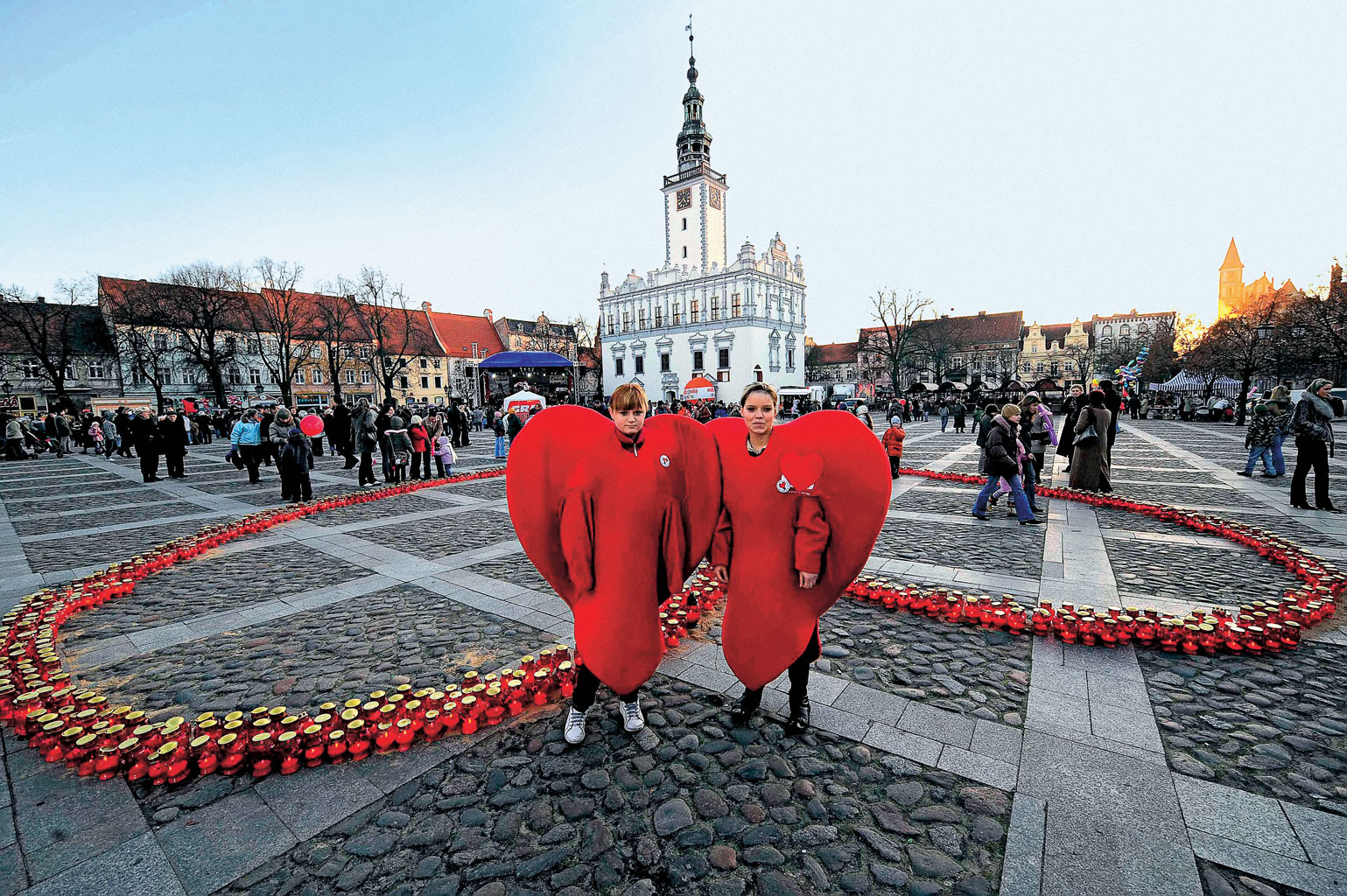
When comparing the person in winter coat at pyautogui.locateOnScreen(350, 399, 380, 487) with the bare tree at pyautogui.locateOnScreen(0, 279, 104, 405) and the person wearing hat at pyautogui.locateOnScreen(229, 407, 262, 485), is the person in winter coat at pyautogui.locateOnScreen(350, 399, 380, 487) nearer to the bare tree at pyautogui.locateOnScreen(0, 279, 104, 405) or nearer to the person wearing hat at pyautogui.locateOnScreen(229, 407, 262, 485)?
the person wearing hat at pyautogui.locateOnScreen(229, 407, 262, 485)

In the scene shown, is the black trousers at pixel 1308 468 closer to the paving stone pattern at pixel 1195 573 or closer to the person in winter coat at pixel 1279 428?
the person in winter coat at pixel 1279 428

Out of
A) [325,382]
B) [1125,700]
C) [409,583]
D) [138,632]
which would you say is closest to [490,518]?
[409,583]

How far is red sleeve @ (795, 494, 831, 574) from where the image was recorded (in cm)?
295

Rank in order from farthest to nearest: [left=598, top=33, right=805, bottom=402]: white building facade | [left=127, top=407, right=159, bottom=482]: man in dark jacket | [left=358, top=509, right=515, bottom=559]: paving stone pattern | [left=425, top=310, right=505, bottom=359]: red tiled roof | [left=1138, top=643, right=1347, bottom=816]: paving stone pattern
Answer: [left=425, top=310, right=505, bottom=359]: red tiled roof → [left=598, top=33, right=805, bottom=402]: white building facade → [left=127, top=407, right=159, bottom=482]: man in dark jacket → [left=358, top=509, right=515, bottom=559]: paving stone pattern → [left=1138, top=643, right=1347, bottom=816]: paving stone pattern

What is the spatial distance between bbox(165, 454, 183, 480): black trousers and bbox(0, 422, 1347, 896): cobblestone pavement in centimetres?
1117

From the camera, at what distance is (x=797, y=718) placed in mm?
3293

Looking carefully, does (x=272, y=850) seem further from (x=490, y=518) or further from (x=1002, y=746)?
(x=490, y=518)

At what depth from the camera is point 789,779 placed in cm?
289

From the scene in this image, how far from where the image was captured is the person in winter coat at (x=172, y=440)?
1465 centimetres

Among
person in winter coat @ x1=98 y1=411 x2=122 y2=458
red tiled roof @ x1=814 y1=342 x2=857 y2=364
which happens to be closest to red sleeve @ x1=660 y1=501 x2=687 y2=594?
person in winter coat @ x1=98 y1=411 x2=122 y2=458

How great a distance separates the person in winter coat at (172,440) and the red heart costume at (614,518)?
1682 cm

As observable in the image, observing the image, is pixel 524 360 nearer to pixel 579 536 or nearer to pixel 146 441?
pixel 146 441

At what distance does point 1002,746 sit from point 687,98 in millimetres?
71856

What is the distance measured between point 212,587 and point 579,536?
5657mm
